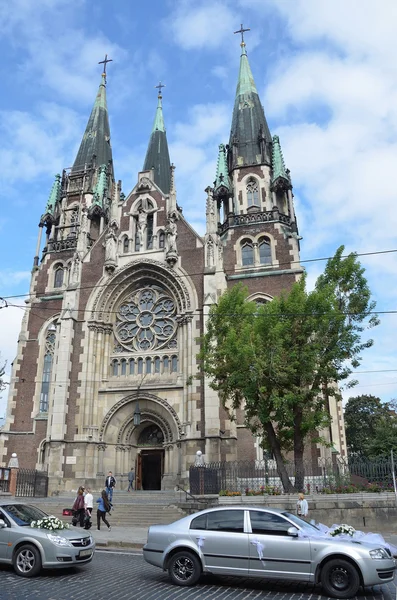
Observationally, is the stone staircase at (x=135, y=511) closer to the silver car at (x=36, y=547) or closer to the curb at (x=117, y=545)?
the curb at (x=117, y=545)

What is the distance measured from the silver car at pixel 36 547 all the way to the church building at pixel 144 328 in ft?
47.3

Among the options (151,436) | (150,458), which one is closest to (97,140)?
(151,436)

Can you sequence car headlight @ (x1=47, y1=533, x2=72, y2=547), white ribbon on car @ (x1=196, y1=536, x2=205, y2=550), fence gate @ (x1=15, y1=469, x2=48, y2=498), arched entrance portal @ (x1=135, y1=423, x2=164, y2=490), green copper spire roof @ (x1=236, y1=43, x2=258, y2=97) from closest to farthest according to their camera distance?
white ribbon on car @ (x1=196, y1=536, x2=205, y2=550), car headlight @ (x1=47, y1=533, x2=72, y2=547), fence gate @ (x1=15, y1=469, x2=48, y2=498), arched entrance portal @ (x1=135, y1=423, x2=164, y2=490), green copper spire roof @ (x1=236, y1=43, x2=258, y2=97)

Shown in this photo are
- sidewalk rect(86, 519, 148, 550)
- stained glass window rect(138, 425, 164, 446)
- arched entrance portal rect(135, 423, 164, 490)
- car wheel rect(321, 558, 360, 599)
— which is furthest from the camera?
stained glass window rect(138, 425, 164, 446)

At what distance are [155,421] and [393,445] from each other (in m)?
16.0

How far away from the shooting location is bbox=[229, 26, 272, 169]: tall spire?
35.4m

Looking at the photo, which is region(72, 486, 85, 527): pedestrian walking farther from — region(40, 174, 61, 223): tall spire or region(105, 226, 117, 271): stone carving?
region(40, 174, 61, 223): tall spire

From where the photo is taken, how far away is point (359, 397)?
5584cm

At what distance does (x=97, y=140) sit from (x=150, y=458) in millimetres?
28041

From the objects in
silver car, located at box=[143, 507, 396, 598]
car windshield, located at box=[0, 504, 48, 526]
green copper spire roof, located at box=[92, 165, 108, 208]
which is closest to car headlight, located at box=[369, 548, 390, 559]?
silver car, located at box=[143, 507, 396, 598]

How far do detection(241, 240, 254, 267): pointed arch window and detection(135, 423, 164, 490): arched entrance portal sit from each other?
38.0ft

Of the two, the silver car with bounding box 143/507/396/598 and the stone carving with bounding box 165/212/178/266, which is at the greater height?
the stone carving with bounding box 165/212/178/266

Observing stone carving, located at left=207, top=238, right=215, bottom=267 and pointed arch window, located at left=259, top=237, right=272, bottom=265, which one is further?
pointed arch window, located at left=259, top=237, right=272, bottom=265

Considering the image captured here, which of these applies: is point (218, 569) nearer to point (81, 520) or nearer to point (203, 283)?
point (81, 520)
